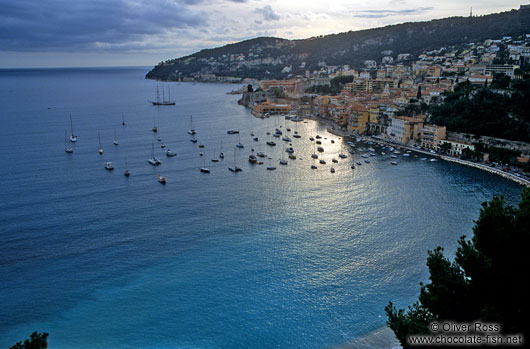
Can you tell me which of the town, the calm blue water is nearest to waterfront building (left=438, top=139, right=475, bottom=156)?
the town

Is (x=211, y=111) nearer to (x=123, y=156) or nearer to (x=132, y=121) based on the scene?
(x=132, y=121)

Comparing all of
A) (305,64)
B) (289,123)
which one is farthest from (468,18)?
(289,123)

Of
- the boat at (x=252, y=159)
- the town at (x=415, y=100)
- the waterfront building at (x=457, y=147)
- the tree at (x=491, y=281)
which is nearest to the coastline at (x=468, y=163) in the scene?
the town at (x=415, y=100)

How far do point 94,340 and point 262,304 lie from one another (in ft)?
13.3

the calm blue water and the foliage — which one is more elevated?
the foliage

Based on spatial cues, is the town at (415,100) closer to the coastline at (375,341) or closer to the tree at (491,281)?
the coastline at (375,341)

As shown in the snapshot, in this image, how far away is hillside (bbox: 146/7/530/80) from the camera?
238 feet

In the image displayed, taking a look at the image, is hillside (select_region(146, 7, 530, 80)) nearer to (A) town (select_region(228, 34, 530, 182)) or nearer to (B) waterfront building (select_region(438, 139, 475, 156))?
(A) town (select_region(228, 34, 530, 182))

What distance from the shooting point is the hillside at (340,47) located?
72562mm

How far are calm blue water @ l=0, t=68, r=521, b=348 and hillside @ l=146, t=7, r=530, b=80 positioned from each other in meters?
57.5

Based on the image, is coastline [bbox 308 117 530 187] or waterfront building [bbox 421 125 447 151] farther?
waterfront building [bbox 421 125 447 151]

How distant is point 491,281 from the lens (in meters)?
5.11

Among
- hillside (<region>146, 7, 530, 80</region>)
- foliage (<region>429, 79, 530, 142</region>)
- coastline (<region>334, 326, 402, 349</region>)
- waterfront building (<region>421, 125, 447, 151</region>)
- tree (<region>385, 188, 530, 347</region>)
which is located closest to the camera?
tree (<region>385, 188, 530, 347</region>)

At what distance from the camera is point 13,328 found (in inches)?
372
